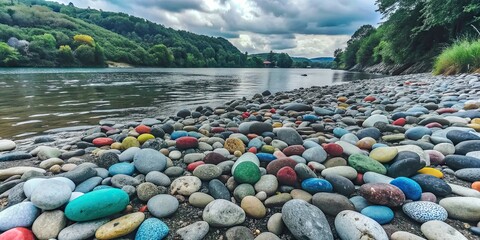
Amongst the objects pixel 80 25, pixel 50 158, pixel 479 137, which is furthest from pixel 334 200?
pixel 80 25

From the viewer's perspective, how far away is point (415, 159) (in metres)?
2.07

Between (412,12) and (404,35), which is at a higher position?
(412,12)

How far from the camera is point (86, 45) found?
2008 inches

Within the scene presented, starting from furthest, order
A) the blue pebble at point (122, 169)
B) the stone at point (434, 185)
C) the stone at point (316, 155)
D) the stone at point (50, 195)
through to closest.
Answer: the stone at point (316, 155), the blue pebble at point (122, 169), the stone at point (434, 185), the stone at point (50, 195)

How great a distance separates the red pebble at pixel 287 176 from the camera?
2026 millimetres

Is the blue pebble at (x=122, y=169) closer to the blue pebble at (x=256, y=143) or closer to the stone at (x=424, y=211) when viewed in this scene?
the blue pebble at (x=256, y=143)

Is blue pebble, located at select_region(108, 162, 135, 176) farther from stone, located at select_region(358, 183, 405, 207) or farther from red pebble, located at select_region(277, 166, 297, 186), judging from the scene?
stone, located at select_region(358, 183, 405, 207)

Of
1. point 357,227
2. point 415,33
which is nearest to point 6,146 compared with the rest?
point 357,227

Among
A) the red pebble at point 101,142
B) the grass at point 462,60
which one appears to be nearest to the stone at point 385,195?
the red pebble at point 101,142

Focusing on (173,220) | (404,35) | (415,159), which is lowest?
(173,220)

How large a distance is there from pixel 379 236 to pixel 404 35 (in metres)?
23.8

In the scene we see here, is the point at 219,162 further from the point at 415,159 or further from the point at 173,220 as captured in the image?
the point at 415,159

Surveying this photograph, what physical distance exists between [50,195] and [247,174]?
1.39 metres

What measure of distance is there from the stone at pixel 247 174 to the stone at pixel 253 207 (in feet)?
0.78
